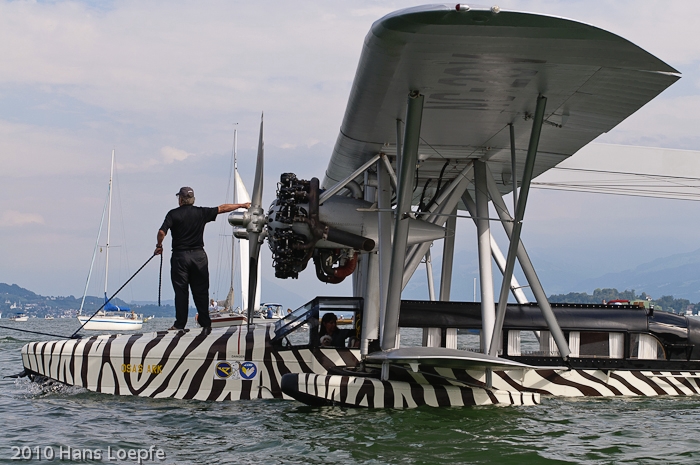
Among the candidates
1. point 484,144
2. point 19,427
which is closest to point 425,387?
point 484,144

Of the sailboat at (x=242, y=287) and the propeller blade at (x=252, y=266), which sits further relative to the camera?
the sailboat at (x=242, y=287)

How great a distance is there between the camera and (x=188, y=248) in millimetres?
12477

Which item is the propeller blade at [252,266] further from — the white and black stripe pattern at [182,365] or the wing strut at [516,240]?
the wing strut at [516,240]

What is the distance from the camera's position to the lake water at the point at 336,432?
25.7ft

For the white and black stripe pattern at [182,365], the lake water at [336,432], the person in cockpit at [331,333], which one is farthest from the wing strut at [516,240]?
the person in cockpit at [331,333]

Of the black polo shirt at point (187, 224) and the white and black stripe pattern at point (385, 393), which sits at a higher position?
the black polo shirt at point (187, 224)

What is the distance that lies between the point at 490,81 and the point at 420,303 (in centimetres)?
406

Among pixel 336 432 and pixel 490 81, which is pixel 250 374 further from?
pixel 490 81

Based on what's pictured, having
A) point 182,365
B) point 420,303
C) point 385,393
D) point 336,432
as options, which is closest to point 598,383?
point 420,303

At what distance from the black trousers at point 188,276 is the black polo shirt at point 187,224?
0.13 metres

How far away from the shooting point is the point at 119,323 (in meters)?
62.0

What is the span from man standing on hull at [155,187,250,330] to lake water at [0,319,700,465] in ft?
6.43

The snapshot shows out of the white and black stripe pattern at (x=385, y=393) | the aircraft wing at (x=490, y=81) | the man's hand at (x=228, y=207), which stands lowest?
the white and black stripe pattern at (x=385, y=393)

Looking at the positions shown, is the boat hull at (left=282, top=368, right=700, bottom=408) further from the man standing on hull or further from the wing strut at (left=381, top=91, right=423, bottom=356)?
the man standing on hull
